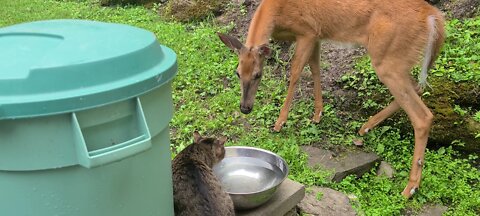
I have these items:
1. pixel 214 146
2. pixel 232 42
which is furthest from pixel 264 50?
pixel 214 146

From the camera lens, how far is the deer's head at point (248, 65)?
16.3ft

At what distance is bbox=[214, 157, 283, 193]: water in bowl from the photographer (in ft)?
12.1

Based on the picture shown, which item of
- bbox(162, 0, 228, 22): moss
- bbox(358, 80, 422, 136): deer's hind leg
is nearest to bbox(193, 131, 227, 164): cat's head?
bbox(358, 80, 422, 136): deer's hind leg

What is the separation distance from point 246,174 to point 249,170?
0.14ft

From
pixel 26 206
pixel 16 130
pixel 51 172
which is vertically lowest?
pixel 26 206

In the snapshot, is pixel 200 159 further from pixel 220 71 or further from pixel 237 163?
pixel 220 71

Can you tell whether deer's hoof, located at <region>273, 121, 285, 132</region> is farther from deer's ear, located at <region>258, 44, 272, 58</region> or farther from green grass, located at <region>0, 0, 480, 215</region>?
deer's ear, located at <region>258, 44, 272, 58</region>

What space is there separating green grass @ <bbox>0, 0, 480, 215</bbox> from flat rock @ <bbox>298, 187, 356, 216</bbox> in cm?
A: 12

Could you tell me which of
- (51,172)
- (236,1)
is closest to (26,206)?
(51,172)

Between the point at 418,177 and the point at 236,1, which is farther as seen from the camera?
the point at 236,1

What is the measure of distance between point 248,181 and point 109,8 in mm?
7403

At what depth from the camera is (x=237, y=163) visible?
153 inches

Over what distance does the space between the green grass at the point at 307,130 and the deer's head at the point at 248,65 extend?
1.04 ft

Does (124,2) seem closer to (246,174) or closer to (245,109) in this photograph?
(245,109)
